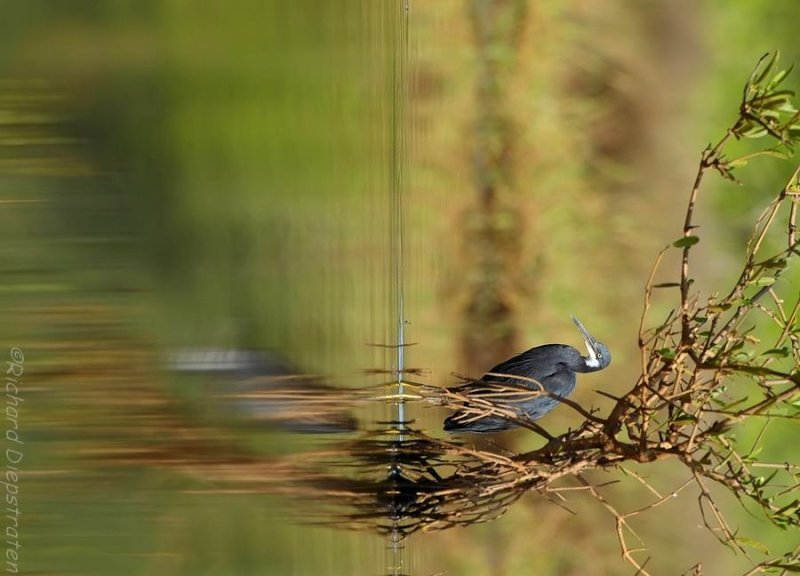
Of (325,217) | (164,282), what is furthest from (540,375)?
(164,282)

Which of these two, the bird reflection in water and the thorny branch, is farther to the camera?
the thorny branch

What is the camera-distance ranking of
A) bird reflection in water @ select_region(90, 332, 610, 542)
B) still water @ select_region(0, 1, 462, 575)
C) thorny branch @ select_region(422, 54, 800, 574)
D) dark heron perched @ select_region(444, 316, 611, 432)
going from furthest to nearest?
1. dark heron perched @ select_region(444, 316, 611, 432)
2. thorny branch @ select_region(422, 54, 800, 574)
3. bird reflection in water @ select_region(90, 332, 610, 542)
4. still water @ select_region(0, 1, 462, 575)

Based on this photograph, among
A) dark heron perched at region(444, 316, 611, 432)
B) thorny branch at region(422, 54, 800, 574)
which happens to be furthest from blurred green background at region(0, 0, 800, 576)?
thorny branch at region(422, 54, 800, 574)

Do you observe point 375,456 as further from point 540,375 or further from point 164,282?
point 164,282

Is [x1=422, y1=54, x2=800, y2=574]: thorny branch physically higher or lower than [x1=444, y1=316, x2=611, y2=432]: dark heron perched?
higher

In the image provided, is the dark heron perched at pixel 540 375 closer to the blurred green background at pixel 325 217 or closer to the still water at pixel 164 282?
the blurred green background at pixel 325 217

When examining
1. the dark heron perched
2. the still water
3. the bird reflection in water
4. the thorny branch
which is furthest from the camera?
the dark heron perched

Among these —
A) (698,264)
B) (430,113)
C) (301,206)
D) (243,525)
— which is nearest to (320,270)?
(301,206)
